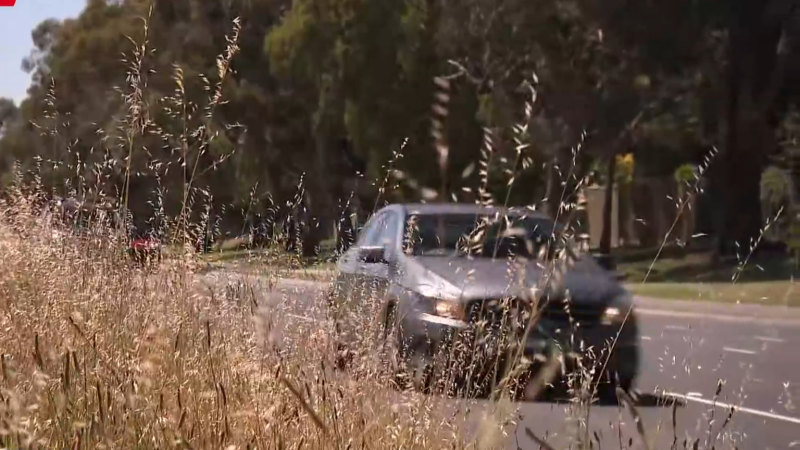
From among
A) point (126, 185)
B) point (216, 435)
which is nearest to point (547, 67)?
point (126, 185)

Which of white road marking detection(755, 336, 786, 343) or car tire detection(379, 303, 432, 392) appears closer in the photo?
car tire detection(379, 303, 432, 392)

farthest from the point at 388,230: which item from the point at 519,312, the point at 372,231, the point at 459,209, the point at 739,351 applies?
the point at 519,312

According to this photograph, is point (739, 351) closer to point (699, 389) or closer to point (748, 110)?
point (699, 389)

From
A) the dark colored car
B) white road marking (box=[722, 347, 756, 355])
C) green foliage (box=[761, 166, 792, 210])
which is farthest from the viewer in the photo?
green foliage (box=[761, 166, 792, 210])

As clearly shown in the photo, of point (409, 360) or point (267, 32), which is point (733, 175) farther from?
point (409, 360)

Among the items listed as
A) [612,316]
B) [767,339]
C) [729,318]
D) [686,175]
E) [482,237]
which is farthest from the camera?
[686,175]

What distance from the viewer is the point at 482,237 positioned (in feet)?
13.1

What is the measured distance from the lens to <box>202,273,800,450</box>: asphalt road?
3.88 meters

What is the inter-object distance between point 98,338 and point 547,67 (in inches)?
1005

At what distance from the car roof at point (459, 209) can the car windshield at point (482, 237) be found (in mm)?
28

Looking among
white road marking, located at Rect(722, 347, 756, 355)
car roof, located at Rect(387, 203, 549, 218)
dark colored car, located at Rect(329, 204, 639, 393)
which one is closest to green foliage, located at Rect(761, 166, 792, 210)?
white road marking, located at Rect(722, 347, 756, 355)

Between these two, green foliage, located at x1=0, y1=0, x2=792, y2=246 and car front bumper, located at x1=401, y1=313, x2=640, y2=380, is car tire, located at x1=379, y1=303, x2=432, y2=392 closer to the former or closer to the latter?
car front bumper, located at x1=401, y1=313, x2=640, y2=380

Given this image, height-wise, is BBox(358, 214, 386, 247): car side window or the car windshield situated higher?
BBox(358, 214, 386, 247): car side window

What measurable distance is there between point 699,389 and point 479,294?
149 centimetres
